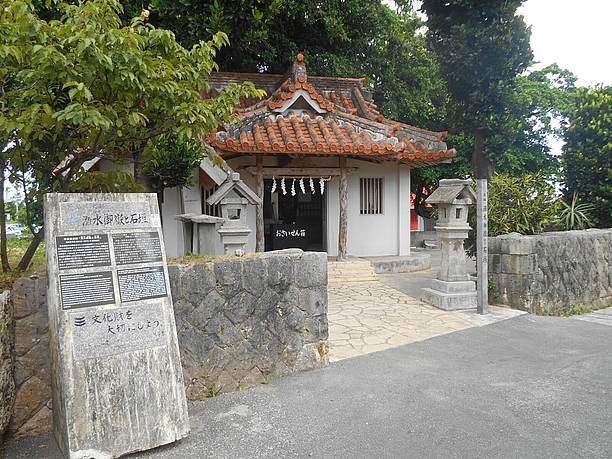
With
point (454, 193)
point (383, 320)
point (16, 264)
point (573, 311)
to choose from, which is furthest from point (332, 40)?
point (16, 264)

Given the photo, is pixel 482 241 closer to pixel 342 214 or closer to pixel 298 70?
pixel 342 214

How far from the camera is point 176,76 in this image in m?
3.92

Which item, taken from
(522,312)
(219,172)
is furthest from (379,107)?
(522,312)

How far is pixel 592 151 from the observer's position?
11.7 m

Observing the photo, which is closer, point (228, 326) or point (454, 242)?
point (228, 326)

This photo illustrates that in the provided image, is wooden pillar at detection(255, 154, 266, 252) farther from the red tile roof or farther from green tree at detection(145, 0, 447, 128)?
green tree at detection(145, 0, 447, 128)

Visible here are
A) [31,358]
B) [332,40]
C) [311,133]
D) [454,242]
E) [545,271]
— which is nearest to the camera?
[31,358]

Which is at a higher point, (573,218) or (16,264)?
(573,218)

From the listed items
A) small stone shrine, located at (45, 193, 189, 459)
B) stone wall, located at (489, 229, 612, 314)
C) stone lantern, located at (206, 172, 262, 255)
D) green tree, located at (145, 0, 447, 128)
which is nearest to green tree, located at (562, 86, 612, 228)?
stone wall, located at (489, 229, 612, 314)

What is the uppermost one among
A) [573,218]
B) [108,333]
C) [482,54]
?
[482,54]

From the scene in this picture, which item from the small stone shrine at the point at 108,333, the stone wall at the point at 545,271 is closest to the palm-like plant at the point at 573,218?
the stone wall at the point at 545,271

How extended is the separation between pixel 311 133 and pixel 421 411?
25.4 feet

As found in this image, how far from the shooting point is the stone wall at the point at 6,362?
337 cm

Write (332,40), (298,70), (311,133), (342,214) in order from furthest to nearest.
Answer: (332,40) < (342,214) < (298,70) < (311,133)
